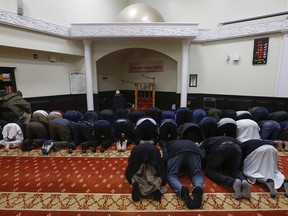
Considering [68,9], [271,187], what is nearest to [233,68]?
[271,187]

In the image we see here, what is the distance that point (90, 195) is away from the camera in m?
2.09

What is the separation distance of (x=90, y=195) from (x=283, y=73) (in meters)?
6.07

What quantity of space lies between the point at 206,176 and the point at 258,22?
5.59m

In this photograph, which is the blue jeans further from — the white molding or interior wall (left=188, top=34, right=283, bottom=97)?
interior wall (left=188, top=34, right=283, bottom=97)

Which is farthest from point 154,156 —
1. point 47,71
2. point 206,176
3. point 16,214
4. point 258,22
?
point 258,22

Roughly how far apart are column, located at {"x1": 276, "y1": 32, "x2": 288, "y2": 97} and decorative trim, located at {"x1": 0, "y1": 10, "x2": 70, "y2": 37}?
681 cm

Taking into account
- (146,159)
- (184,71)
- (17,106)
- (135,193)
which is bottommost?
(135,193)

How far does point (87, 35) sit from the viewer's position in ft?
17.4

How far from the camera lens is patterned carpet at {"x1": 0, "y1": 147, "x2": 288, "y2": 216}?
6.04 feet

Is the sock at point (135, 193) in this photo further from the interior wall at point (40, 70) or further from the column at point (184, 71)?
the interior wall at point (40, 70)

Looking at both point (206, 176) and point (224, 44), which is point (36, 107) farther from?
point (224, 44)

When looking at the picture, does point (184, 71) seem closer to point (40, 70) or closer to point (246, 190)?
point (246, 190)

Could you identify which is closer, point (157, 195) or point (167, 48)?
point (157, 195)

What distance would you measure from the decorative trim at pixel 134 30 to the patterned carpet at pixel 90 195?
13.6 ft
